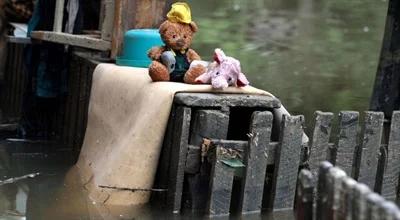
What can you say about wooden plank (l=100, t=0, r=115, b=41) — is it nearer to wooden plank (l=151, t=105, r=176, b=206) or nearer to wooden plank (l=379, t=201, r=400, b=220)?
wooden plank (l=151, t=105, r=176, b=206)

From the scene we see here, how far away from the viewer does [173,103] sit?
5.04 metres

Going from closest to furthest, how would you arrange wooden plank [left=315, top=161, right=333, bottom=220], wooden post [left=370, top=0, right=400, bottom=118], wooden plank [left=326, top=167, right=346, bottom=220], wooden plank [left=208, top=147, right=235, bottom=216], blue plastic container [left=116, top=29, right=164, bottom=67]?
wooden plank [left=326, top=167, right=346, bottom=220], wooden plank [left=315, top=161, right=333, bottom=220], wooden plank [left=208, top=147, right=235, bottom=216], blue plastic container [left=116, top=29, right=164, bottom=67], wooden post [left=370, top=0, right=400, bottom=118]

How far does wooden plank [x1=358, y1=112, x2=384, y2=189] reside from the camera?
5348mm

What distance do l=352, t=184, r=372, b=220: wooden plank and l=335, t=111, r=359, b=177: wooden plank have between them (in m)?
2.89

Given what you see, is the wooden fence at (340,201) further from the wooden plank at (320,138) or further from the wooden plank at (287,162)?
the wooden plank at (320,138)

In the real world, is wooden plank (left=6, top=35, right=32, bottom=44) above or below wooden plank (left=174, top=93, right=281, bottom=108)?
above

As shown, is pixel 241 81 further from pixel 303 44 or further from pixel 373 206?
pixel 303 44

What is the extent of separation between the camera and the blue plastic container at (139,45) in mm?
6129

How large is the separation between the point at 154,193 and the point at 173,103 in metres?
0.67

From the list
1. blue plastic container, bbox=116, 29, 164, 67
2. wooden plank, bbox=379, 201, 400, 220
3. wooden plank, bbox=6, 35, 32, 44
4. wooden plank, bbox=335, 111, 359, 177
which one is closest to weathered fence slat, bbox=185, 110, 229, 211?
wooden plank, bbox=335, 111, 359, 177

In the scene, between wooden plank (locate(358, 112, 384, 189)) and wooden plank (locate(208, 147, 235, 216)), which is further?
wooden plank (locate(358, 112, 384, 189))

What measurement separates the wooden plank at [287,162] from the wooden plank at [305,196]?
2187 millimetres

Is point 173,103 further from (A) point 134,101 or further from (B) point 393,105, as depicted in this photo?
(B) point 393,105

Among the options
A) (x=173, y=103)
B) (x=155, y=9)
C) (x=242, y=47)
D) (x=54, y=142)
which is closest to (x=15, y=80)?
(x=54, y=142)
